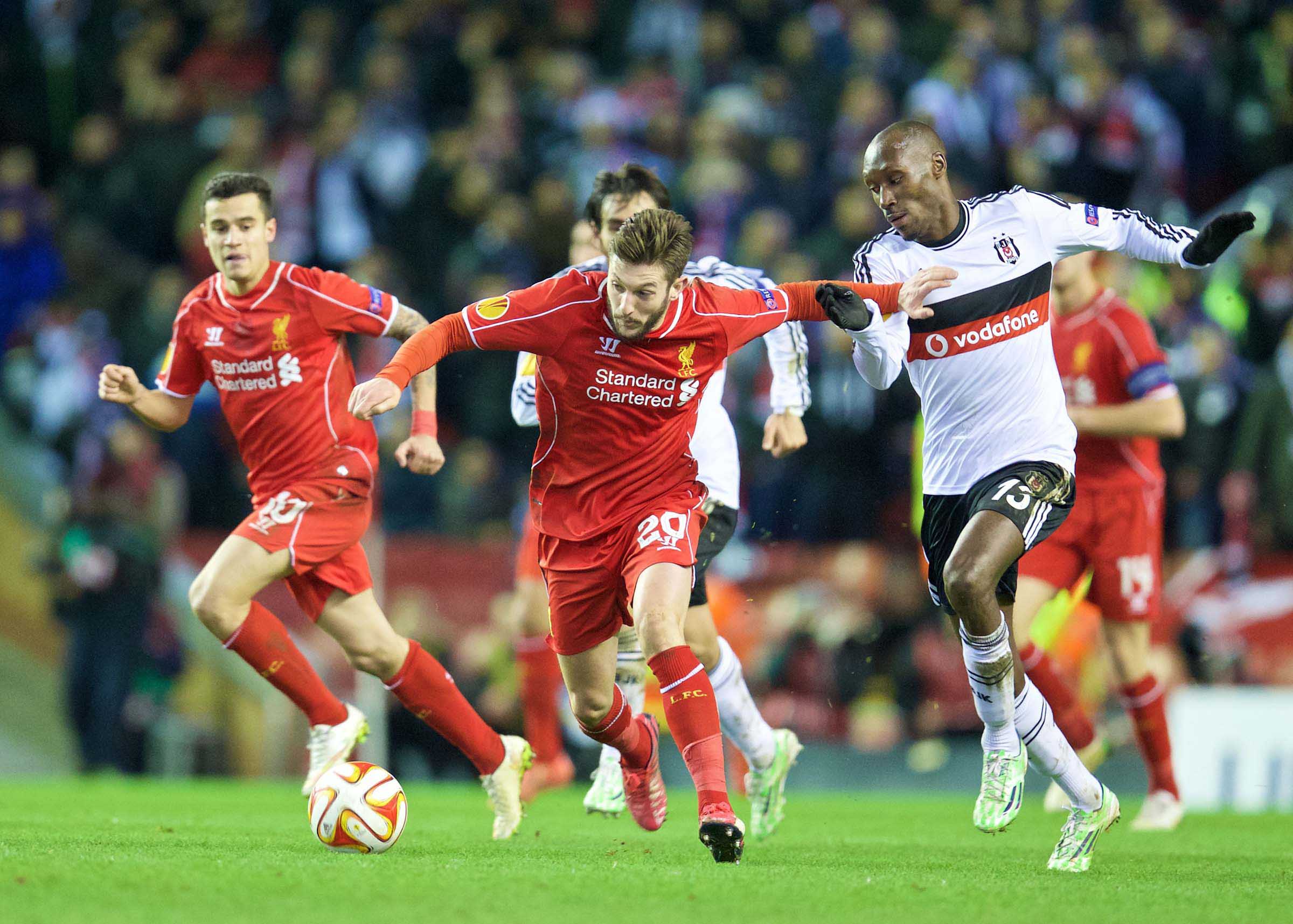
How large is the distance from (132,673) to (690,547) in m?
7.58

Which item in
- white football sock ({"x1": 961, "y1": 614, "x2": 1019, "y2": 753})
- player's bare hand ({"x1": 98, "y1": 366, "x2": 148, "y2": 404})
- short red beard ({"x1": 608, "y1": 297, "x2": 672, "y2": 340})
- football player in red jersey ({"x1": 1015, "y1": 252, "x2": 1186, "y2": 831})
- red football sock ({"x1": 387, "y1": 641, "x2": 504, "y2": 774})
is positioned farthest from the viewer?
football player in red jersey ({"x1": 1015, "y1": 252, "x2": 1186, "y2": 831})

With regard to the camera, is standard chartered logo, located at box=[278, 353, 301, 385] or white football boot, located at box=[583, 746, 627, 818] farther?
white football boot, located at box=[583, 746, 627, 818]

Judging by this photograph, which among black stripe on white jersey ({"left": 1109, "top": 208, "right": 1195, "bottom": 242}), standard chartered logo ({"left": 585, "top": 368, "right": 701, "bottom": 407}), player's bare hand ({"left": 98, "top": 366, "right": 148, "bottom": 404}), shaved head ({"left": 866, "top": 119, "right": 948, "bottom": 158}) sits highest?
shaved head ({"left": 866, "top": 119, "right": 948, "bottom": 158})

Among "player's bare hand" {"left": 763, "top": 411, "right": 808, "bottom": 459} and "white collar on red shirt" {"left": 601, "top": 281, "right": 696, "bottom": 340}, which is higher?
"white collar on red shirt" {"left": 601, "top": 281, "right": 696, "bottom": 340}

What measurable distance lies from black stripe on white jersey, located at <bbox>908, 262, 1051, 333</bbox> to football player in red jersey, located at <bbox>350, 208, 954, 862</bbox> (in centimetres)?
29

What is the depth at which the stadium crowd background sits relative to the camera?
11680 mm

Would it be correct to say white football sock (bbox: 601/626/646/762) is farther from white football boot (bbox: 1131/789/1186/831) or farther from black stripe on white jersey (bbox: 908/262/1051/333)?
white football boot (bbox: 1131/789/1186/831)

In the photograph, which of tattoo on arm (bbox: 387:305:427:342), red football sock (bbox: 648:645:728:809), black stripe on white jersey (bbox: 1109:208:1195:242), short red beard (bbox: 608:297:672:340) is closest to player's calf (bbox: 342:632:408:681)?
tattoo on arm (bbox: 387:305:427:342)

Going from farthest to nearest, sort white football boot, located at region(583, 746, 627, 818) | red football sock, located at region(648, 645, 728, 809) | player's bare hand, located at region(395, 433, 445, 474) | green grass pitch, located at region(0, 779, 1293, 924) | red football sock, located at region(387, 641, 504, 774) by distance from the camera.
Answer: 1. white football boot, located at region(583, 746, 627, 818)
2. red football sock, located at region(387, 641, 504, 774)
3. player's bare hand, located at region(395, 433, 445, 474)
4. red football sock, located at region(648, 645, 728, 809)
5. green grass pitch, located at region(0, 779, 1293, 924)

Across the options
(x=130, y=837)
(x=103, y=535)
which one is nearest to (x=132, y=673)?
(x=103, y=535)

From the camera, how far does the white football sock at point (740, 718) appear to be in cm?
736

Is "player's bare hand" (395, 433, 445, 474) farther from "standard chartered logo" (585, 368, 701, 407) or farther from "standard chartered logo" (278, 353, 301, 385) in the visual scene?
"standard chartered logo" (278, 353, 301, 385)

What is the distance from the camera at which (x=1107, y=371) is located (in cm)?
847

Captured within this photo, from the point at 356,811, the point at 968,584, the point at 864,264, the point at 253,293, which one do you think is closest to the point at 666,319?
the point at 864,264
